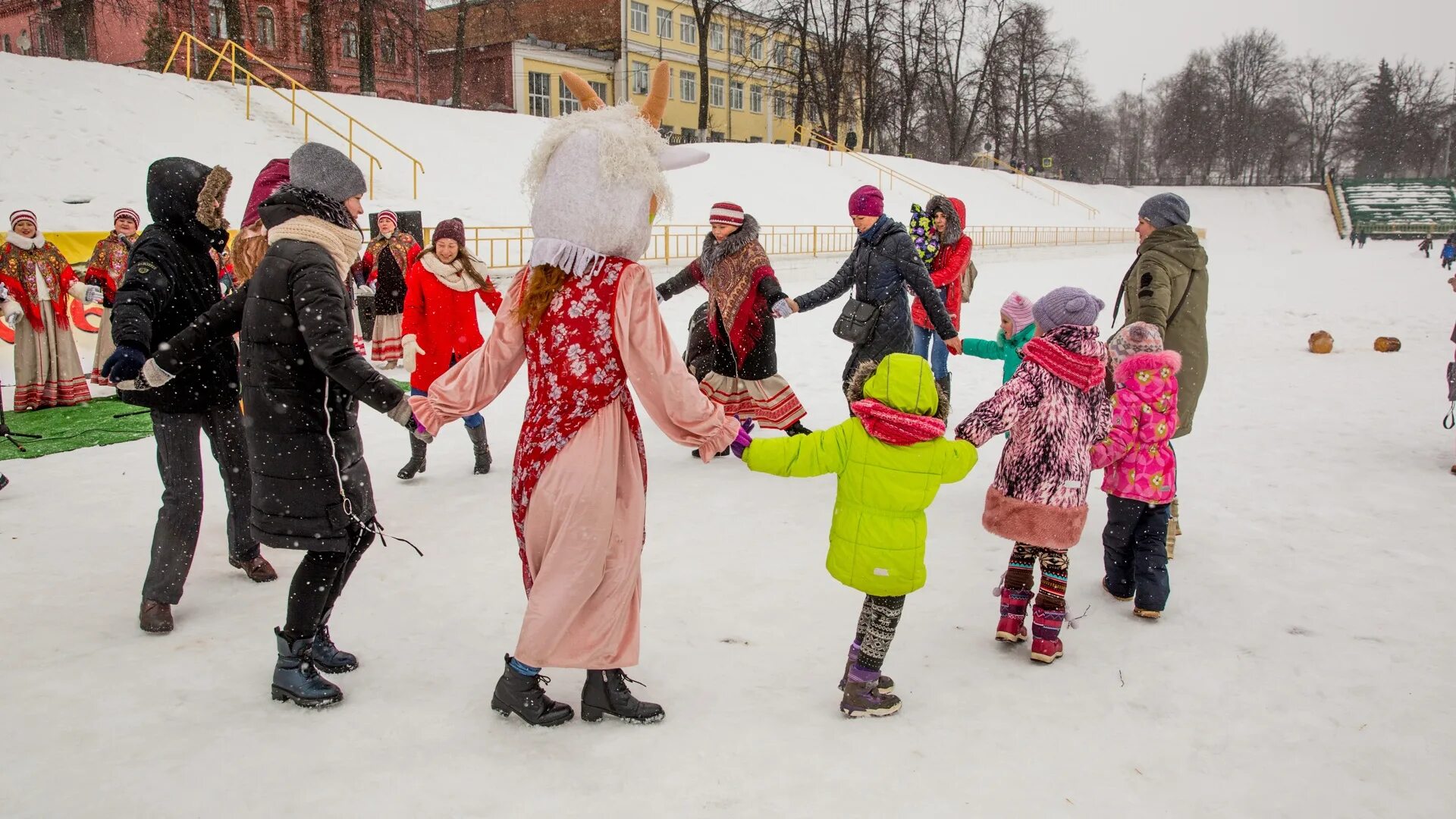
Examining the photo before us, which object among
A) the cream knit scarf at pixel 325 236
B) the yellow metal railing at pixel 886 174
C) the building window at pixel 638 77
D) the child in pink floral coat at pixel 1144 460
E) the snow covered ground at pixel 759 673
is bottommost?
the snow covered ground at pixel 759 673

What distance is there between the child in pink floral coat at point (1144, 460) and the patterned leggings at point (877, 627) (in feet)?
4.43

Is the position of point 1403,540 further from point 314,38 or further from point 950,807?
point 314,38

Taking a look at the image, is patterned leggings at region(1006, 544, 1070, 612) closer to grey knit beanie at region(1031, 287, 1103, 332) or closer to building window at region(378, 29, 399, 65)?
grey knit beanie at region(1031, 287, 1103, 332)

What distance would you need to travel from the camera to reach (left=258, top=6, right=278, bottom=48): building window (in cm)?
3791

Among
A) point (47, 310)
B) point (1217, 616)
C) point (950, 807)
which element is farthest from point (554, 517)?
point (47, 310)

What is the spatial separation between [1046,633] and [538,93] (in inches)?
1659

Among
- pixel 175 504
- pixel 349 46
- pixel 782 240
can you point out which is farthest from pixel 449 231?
pixel 349 46

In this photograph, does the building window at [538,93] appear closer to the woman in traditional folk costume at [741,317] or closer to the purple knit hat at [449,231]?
the purple knit hat at [449,231]

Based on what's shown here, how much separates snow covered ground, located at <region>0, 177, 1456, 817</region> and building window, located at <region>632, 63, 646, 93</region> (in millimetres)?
41227

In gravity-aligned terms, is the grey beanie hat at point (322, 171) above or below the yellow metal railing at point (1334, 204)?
below

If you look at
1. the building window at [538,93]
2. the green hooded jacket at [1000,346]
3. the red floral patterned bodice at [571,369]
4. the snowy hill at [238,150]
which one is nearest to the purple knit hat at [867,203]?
the green hooded jacket at [1000,346]

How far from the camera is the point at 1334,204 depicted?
156 ft

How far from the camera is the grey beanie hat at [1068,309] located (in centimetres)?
356

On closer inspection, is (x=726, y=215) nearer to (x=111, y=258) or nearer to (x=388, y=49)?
(x=111, y=258)
